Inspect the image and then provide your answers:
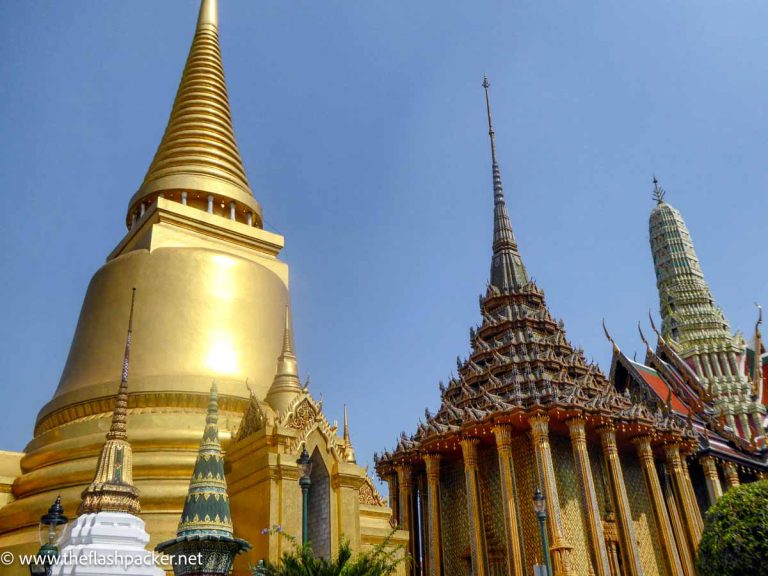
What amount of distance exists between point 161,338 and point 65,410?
2.32 meters

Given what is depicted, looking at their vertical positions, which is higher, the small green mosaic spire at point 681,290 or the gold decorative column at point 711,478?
the small green mosaic spire at point 681,290

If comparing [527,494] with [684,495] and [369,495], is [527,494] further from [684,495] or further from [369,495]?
[369,495]

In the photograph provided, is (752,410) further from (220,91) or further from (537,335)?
(220,91)

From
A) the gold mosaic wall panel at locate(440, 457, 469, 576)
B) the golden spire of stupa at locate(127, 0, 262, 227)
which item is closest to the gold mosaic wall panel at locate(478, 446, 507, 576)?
the gold mosaic wall panel at locate(440, 457, 469, 576)

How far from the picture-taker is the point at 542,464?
1745 centimetres

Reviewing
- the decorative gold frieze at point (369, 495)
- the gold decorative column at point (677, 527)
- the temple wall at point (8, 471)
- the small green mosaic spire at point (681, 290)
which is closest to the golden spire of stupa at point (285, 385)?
the decorative gold frieze at point (369, 495)

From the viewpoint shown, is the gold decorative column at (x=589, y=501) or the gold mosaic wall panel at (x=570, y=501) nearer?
the gold decorative column at (x=589, y=501)

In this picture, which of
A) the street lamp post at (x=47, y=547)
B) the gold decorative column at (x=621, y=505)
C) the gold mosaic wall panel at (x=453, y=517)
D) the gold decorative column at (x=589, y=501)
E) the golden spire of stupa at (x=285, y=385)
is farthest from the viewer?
the gold mosaic wall panel at (x=453, y=517)

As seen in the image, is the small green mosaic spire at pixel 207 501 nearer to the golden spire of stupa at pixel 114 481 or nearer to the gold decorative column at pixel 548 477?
the golden spire of stupa at pixel 114 481

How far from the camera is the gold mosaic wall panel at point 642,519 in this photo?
1889cm

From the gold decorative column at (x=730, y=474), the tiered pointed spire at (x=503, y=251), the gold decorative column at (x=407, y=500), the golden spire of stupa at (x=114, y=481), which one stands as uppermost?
the tiered pointed spire at (x=503, y=251)

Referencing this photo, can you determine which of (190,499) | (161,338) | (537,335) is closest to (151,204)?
(161,338)

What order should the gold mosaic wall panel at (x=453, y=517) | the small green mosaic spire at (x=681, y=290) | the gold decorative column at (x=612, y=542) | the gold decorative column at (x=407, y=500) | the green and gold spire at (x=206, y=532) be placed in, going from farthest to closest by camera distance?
the small green mosaic spire at (x=681, y=290) < the gold decorative column at (x=407, y=500) < the gold mosaic wall panel at (x=453, y=517) < the gold decorative column at (x=612, y=542) < the green and gold spire at (x=206, y=532)

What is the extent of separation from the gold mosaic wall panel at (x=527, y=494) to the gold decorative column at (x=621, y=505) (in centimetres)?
182
